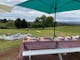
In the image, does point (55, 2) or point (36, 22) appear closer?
point (55, 2)

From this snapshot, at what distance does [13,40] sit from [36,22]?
8.75 m

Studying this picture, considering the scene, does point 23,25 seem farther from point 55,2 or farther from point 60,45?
point 60,45

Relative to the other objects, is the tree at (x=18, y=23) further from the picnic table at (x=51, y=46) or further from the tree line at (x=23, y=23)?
the picnic table at (x=51, y=46)

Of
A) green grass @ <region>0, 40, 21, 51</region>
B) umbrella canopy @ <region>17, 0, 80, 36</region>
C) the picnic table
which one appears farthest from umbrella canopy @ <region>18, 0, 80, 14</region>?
green grass @ <region>0, 40, 21, 51</region>

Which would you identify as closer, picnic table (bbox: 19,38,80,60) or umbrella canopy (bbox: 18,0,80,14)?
picnic table (bbox: 19,38,80,60)

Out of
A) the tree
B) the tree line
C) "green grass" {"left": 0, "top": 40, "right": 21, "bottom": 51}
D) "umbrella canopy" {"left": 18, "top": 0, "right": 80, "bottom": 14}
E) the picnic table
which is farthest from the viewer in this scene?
the tree

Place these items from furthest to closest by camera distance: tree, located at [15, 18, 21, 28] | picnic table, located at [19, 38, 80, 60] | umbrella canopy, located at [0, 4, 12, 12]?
tree, located at [15, 18, 21, 28] < umbrella canopy, located at [0, 4, 12, 12] < picnic table, located at [19, 38, 80, 60]

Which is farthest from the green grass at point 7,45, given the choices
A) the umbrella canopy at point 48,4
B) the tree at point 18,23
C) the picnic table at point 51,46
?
the tree at point 18,23

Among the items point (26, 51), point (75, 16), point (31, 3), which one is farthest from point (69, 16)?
point (26, 51)

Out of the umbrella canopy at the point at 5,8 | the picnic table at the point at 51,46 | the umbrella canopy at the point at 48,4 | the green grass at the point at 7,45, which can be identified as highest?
the umbrella canopy at the point at 48,4

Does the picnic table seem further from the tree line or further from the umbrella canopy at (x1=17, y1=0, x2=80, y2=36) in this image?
the tree line

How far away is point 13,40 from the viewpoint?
9531 mm

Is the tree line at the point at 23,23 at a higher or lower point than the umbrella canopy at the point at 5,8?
lower

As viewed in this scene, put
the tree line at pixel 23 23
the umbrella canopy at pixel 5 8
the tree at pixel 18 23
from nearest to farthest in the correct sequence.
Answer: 1. the umbrella canopy at pixel 5 8
2. the tree line at pixel 23 23
3. the tree at pixel 18 23
